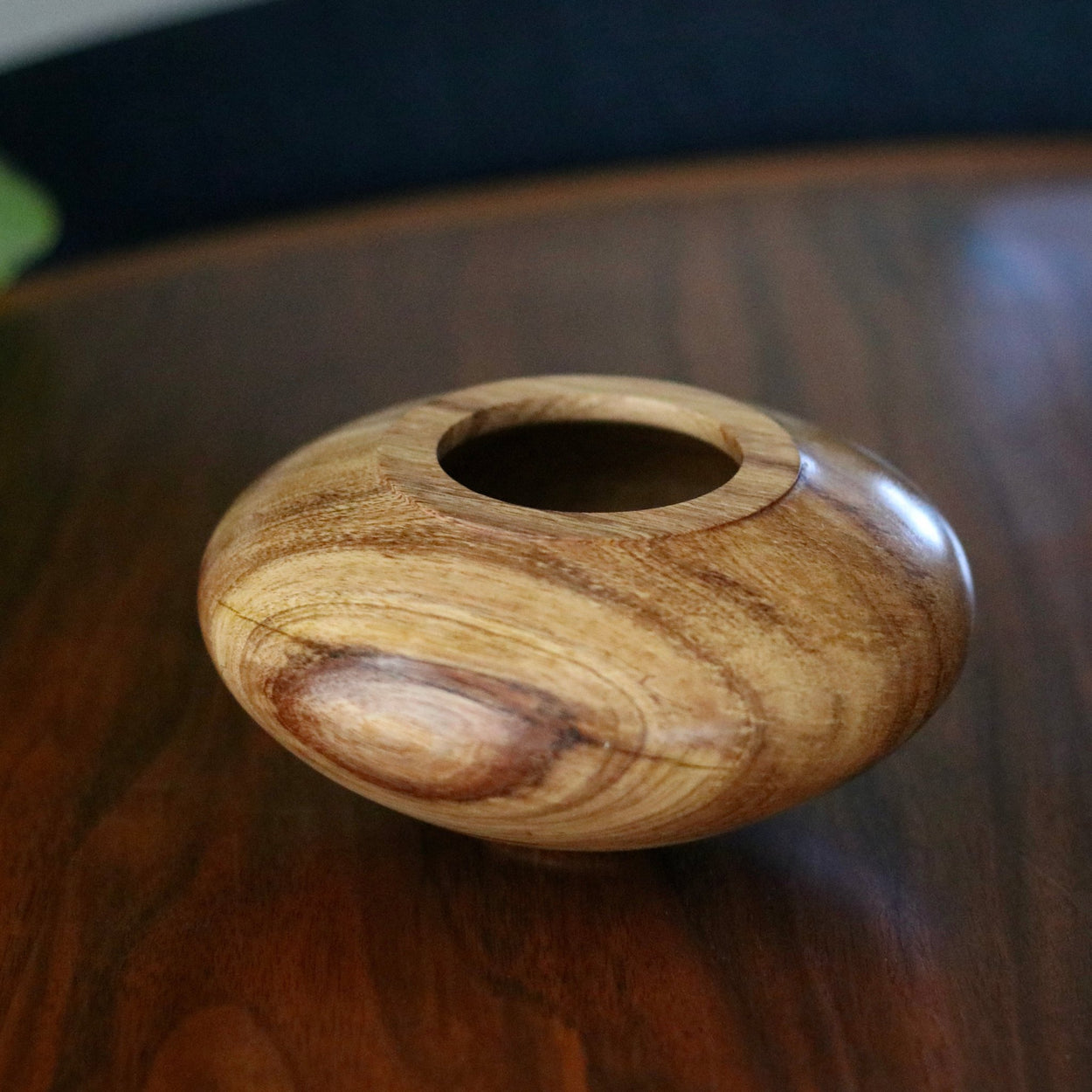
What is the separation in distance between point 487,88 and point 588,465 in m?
1.06

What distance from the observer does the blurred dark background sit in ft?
4.58

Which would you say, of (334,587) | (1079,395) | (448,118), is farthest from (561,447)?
(448,118)

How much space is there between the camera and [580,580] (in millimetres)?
327

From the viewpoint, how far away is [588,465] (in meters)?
0.47

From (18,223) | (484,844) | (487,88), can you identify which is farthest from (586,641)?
(487,88)

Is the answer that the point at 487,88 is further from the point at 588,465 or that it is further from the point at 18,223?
the point at 588,465

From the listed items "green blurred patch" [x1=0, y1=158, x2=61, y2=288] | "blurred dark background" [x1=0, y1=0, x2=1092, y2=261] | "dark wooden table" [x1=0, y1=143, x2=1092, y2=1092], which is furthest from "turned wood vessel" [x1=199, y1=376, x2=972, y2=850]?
"blurred dark background" [x1=0, y1=0, x2=1092, y2=261]

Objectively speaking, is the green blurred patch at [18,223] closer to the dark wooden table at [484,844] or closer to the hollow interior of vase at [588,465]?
the dark wooden table at [484,844]

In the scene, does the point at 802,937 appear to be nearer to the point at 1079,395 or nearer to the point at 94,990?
the point at 94,990

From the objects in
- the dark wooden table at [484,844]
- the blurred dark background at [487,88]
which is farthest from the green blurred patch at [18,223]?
the blurred dark background at [487,88]

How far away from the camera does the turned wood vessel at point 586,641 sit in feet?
1.05

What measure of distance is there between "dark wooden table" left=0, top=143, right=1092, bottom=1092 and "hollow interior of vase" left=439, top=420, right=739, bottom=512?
0.38 feet

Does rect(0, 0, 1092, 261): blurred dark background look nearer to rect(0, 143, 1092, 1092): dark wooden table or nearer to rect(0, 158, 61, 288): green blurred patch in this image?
rect(0, 158, 61, 288): green blurred patch

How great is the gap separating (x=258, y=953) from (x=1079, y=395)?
0.57m
